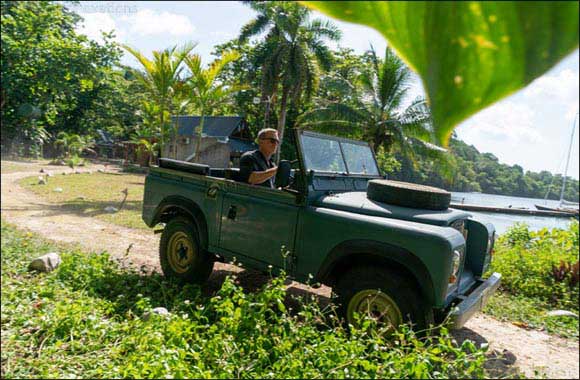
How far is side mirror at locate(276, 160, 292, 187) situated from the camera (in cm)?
331

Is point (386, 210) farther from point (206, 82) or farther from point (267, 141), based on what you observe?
point (206, 82)

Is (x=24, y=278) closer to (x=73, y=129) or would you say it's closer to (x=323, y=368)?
(x=323, y=368)

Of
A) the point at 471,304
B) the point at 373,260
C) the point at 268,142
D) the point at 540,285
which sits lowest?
the point at 540,285

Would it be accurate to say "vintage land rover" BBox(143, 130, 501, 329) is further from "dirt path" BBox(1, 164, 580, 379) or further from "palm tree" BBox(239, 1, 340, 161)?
"palm tree" BBox(239, 1, 340, 161)

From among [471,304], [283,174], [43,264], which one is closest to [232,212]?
[283,174]

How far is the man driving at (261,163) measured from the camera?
3742mm

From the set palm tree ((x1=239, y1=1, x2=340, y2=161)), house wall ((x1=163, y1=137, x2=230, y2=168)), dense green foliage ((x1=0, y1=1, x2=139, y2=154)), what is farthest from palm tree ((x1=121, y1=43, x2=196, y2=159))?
house wall ((x1=163, y1=137, x2=230, y2=168))

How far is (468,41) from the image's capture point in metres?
0.23

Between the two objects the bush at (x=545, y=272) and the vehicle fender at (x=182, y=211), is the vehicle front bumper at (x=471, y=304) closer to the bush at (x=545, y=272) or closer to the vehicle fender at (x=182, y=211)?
the bush at (x=545, y=272)

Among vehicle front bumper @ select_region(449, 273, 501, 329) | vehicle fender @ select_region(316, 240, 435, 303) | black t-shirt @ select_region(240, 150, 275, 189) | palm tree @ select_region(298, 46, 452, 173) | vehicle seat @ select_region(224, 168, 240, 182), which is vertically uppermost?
palm tree @ select_region(298, 46, 452, 173)

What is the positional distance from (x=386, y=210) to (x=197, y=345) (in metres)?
1.61

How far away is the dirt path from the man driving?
4.17ft

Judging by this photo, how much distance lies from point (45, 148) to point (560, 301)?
11391 millimetres

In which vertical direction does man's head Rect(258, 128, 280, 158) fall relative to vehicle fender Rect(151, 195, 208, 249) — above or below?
above
